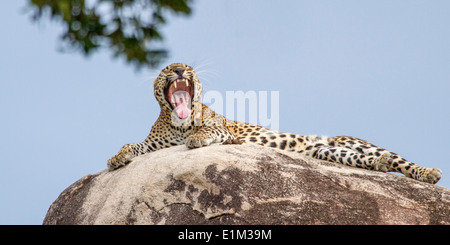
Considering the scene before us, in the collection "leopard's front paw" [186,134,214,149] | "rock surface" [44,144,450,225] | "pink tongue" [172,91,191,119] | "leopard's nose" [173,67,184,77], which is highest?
"leopard's nose" [173,67,184,77]

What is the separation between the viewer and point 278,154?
349 inches

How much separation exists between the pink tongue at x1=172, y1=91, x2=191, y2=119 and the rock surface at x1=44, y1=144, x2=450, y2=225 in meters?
1.68

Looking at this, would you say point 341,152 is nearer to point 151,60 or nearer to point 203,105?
point 203,105

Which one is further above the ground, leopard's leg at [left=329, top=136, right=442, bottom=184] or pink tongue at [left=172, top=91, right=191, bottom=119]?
pink tongue at [left=172, top=91, right=191, bottom=119]

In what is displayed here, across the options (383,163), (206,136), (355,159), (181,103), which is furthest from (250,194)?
(181,103)

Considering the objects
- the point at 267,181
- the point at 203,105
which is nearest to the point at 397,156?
the point at 267,181

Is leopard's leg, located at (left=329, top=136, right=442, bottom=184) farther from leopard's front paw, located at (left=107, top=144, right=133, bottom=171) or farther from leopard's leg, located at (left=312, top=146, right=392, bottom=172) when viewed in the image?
leopard's front paw, located at (left=107, top=144, right=133, bottom=171)

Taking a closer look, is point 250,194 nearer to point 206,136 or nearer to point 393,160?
point 206,136

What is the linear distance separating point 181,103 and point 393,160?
3.98 m

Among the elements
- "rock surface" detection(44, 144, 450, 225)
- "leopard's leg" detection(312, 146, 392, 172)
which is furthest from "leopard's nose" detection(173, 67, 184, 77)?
"leopard's leg" detection(312, 146, 392, 172)

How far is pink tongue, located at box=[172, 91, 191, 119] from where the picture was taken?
10.7 m

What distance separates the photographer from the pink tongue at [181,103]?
10664mm
